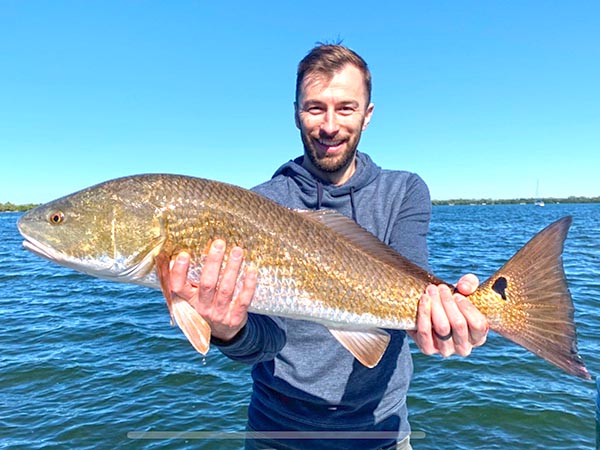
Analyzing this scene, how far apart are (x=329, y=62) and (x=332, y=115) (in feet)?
1.28

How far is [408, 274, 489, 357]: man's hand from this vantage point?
2.83 meters

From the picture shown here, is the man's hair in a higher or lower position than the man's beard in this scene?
higher

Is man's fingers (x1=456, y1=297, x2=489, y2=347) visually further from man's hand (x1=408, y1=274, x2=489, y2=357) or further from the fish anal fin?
the fish anal fin

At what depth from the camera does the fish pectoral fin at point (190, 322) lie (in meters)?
2.87

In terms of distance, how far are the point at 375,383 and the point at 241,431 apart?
4872mm

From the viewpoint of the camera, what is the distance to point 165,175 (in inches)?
125

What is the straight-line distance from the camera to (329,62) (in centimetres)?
353

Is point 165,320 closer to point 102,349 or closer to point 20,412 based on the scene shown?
point 102,349

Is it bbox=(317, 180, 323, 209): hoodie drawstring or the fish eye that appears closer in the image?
the fish eye

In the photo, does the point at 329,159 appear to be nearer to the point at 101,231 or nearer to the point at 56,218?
the point at 101,231

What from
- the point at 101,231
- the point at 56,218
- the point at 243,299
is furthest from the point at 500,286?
the point at 56,218

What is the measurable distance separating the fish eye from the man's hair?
1.92 m

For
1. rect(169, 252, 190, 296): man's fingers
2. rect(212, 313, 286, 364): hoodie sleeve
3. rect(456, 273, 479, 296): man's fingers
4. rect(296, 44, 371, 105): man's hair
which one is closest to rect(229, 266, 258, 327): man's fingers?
rect(212, 313, 286, 364): hoodie sleeve

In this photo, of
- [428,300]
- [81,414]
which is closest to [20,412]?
[81,414]
